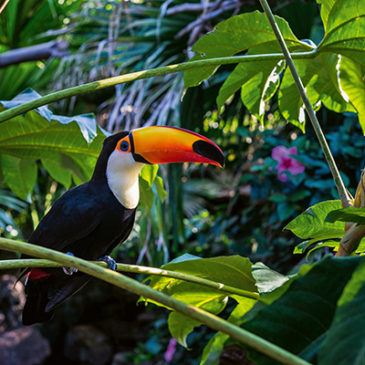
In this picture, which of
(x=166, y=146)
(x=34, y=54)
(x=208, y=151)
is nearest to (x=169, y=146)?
(x=166, y=146)

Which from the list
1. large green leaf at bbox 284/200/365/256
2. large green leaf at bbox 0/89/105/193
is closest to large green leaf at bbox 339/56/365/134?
large green leaf at bbox 284/200/365/256

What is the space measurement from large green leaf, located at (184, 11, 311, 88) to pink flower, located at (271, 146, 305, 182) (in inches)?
39.3

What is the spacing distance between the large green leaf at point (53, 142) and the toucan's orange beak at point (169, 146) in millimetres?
89

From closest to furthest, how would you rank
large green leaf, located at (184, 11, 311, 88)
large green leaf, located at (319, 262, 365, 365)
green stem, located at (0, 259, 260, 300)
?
1. large green leaf, located at (319, 262, 365, 365)
2. green stem, located at (0, 259, 260, 300)
3. large green leaf, located at (184, 11, 311, 88)

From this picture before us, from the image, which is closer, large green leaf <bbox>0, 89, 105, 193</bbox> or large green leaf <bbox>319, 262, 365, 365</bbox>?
large green leaf <bbox>319, 262, 365, 365</bbox>

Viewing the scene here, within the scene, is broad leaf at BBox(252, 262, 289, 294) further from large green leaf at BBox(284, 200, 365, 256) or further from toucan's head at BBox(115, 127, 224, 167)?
toucan's head at BBox(115, 127, 224, 167)

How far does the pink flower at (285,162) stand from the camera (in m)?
1.89

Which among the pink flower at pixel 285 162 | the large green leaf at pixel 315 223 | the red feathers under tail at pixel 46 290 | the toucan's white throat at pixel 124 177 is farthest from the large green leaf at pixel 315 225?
the pink flower at pixel 285 162

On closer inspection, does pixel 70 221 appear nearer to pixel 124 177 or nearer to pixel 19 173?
pixel 124 177

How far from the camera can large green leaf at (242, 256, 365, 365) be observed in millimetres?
469

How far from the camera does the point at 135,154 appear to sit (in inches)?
39.0

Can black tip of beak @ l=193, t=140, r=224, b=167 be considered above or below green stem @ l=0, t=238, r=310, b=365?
below

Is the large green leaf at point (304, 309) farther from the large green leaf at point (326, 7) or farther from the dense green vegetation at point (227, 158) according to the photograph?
the large green leaf at point (326, 7)

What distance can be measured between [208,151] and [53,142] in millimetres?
402
